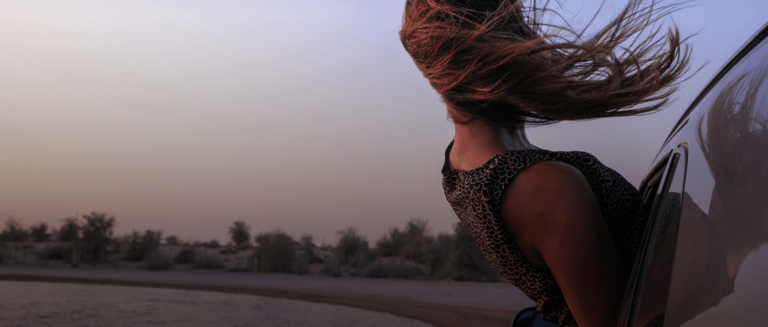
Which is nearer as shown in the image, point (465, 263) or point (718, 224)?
point (718, 224)

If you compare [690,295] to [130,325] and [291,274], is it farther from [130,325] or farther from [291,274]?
[291,274]

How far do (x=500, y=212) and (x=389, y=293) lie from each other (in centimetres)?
1682

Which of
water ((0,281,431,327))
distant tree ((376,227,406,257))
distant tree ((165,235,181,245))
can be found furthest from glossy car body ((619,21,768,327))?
distant tree ((165,235,181,245))

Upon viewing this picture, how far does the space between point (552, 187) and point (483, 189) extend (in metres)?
0.15

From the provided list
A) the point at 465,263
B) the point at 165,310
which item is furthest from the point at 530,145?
the point at 465,263

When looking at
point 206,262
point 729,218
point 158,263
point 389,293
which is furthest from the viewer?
point 206,262

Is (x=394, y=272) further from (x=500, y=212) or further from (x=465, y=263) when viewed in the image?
(x=500, y=212)

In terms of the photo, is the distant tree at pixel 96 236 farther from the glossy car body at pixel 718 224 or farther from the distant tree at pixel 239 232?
the glossy car body at pixel 718 224

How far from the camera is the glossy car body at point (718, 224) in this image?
0.71 metres

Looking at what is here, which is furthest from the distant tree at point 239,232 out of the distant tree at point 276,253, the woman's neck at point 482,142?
the woman's neck at point 482,142

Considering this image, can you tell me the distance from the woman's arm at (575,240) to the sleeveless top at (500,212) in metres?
0.05

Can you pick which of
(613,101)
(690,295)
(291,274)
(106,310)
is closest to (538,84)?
(613,101)

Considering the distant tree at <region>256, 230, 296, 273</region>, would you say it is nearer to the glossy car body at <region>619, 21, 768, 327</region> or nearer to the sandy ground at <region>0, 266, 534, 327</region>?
the sandy ground at <region>0, 266, 534, 327</region>

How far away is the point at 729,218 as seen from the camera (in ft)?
2.60
